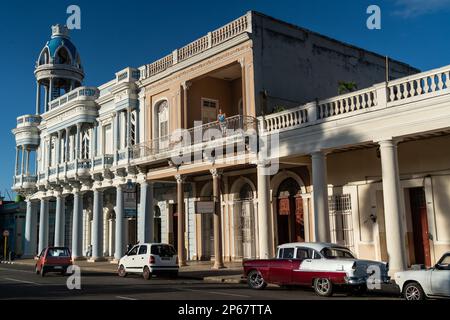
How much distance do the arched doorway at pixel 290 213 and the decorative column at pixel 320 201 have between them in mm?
Result: 4598

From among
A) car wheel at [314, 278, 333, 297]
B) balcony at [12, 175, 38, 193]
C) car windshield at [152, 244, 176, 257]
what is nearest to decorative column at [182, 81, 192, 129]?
car windshield at [152, 244, 176, 257]

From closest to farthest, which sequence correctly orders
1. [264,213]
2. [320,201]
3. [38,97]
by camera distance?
[320,201], [264,213], [38,97]

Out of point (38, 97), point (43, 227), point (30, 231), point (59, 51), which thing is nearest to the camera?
point (43, 227)

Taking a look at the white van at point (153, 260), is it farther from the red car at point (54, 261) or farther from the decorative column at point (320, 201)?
the decorative column at point (320, 201)

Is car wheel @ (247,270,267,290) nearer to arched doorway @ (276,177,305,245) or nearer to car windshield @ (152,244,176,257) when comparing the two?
car windshield @ (152,244,176,257)

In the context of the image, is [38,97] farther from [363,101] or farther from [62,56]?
[363,101]

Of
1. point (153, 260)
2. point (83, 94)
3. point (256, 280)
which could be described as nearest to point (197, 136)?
point (153, 260)

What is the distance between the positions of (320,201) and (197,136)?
7658 millimetres

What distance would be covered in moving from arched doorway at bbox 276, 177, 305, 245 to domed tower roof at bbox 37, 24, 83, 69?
25297mm

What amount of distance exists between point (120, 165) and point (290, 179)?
34.0 feet

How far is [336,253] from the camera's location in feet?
45.7

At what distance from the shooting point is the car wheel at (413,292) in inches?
455
